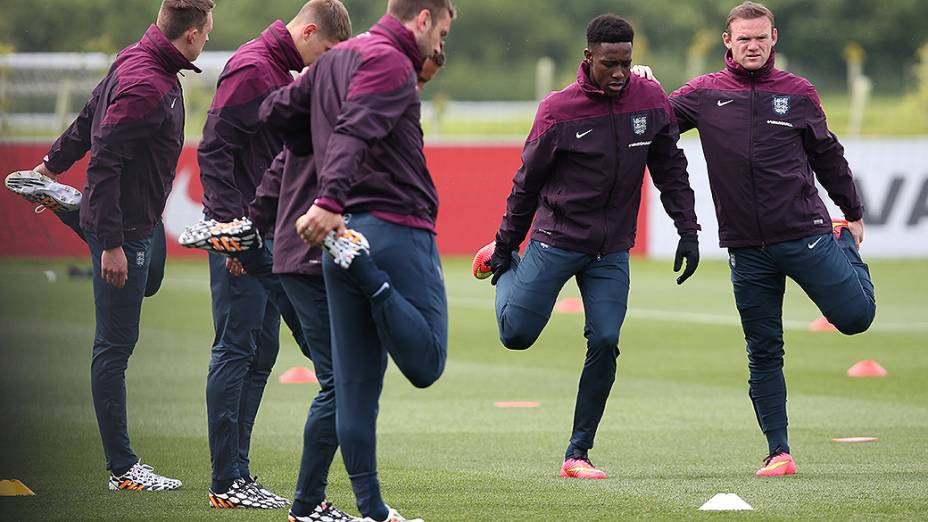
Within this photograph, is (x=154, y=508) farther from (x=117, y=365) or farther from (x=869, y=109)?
(x=869, y=109)

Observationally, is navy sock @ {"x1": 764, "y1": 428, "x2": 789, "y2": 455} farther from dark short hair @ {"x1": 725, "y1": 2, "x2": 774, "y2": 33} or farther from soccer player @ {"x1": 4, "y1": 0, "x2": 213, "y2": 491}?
soccer player @ {"x1": 4, "y1": 0, "x2": 213, "y2": 491}

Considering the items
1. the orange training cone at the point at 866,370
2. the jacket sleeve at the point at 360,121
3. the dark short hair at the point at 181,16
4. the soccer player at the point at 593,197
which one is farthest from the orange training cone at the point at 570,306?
the jacket sleeve at the point at 360,121

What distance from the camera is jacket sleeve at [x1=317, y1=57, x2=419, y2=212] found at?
5.04 meters

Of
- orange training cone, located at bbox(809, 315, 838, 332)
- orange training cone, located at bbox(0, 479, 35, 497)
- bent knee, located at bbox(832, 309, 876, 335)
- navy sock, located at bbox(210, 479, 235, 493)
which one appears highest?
bent knee, located at bbox(832, 309, 876, 335)

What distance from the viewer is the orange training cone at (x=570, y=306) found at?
16375 millimetres

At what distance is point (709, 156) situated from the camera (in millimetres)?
7484

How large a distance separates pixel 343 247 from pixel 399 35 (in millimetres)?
A: 806

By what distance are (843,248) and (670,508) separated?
2042 millimetres

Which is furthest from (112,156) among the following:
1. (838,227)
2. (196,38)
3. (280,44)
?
(838,227)

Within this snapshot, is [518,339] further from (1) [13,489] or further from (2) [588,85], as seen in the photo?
(1) [13,489]

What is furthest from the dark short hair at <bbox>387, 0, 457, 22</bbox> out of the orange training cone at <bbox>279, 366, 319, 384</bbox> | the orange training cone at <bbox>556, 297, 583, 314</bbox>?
the orange training cone at <bbox>556, 297, 583, 314</bbox>

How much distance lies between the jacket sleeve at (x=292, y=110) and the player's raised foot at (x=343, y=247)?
56cm

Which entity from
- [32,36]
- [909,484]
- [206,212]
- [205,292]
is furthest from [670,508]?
[32,36]

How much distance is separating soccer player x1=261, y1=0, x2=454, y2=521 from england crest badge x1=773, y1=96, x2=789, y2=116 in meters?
2.46
